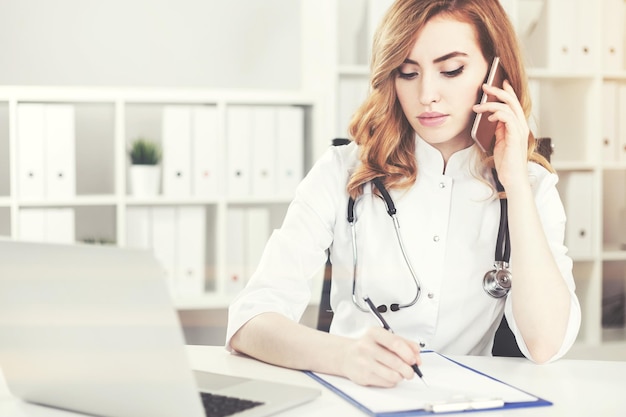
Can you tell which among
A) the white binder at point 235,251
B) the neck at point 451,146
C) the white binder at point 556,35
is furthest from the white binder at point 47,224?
the white binder at point 556,35

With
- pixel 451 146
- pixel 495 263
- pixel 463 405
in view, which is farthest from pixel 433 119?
pixel 463 405

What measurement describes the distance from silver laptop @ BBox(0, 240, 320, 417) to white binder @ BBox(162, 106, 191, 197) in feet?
6.18

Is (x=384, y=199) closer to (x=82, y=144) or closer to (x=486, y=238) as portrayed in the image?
(x=486, y=238)

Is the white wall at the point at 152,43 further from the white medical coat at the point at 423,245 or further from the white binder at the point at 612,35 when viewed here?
the white medical coat at the point at 423,245

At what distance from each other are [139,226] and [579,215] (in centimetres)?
165

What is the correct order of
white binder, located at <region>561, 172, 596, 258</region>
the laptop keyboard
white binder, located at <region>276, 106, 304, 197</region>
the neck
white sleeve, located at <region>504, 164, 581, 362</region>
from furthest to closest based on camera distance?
1. white binder, located at <region>561, 172, 596, 258</region>
2. white binder, located at <region>276, 106, 304, 197</region>
3. the neck
4. white sleeve, located at <region>504, 164, 581, 362</region>
5. the laptop keyboard

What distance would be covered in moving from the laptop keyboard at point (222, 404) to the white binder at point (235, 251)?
1.99 metres

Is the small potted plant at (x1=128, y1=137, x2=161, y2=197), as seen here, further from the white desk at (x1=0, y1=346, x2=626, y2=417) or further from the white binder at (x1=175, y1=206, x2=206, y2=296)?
the white desk at (x1=0, y1=346, x2=626, y2=417)

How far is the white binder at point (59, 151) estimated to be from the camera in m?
2.69

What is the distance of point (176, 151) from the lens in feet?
9.20

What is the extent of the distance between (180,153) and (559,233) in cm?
164

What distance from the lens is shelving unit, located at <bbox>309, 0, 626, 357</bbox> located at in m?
3.03

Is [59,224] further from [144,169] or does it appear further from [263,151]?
[263,151]

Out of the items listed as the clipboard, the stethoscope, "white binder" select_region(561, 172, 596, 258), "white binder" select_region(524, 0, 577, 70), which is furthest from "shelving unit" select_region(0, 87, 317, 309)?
the clipboard
